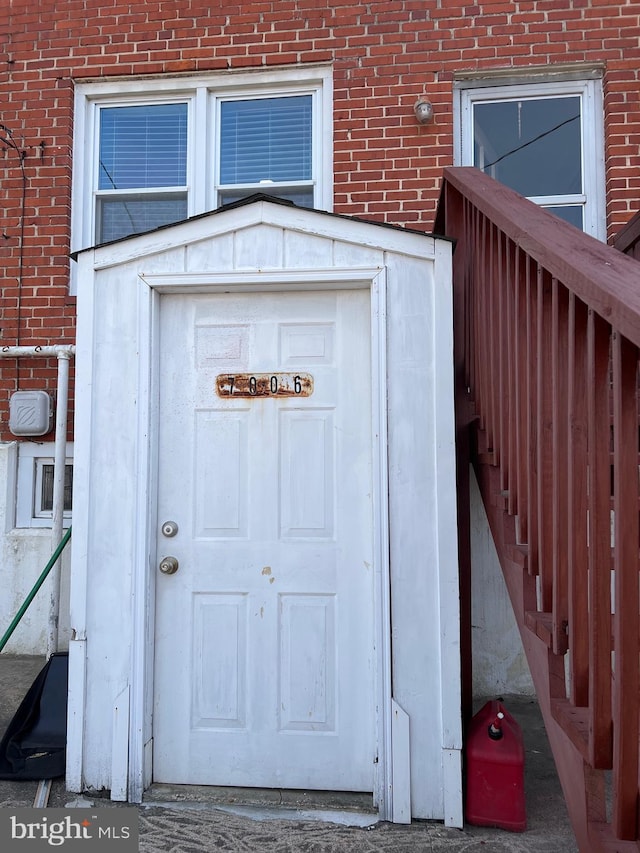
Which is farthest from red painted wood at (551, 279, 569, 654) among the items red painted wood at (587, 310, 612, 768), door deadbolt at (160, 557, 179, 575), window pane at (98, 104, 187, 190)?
window pane at (98, 104, 187, 190)

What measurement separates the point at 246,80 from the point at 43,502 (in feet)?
11.6

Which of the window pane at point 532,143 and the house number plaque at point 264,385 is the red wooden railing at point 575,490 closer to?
the house number plaque at point 264,385

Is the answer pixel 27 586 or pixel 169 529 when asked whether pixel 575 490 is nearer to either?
pixel 169 529

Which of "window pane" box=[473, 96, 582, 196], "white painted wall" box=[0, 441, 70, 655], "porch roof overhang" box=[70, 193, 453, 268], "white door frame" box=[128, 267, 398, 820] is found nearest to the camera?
"white door frame" box=[128, 267, 398, 820]

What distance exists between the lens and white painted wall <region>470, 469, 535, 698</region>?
166 inches

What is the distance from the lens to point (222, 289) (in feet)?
10.4

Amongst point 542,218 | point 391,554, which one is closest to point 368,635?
point 391,554

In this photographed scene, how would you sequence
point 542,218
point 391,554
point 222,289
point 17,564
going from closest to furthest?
1. point 542,218
2. point 391,554
3. point 222,289
4. point 17,564

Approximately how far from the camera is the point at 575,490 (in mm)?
1446

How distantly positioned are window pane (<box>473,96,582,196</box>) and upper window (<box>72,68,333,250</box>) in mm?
1215

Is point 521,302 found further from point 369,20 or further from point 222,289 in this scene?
point 369,20

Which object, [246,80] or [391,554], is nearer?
[391,554]
